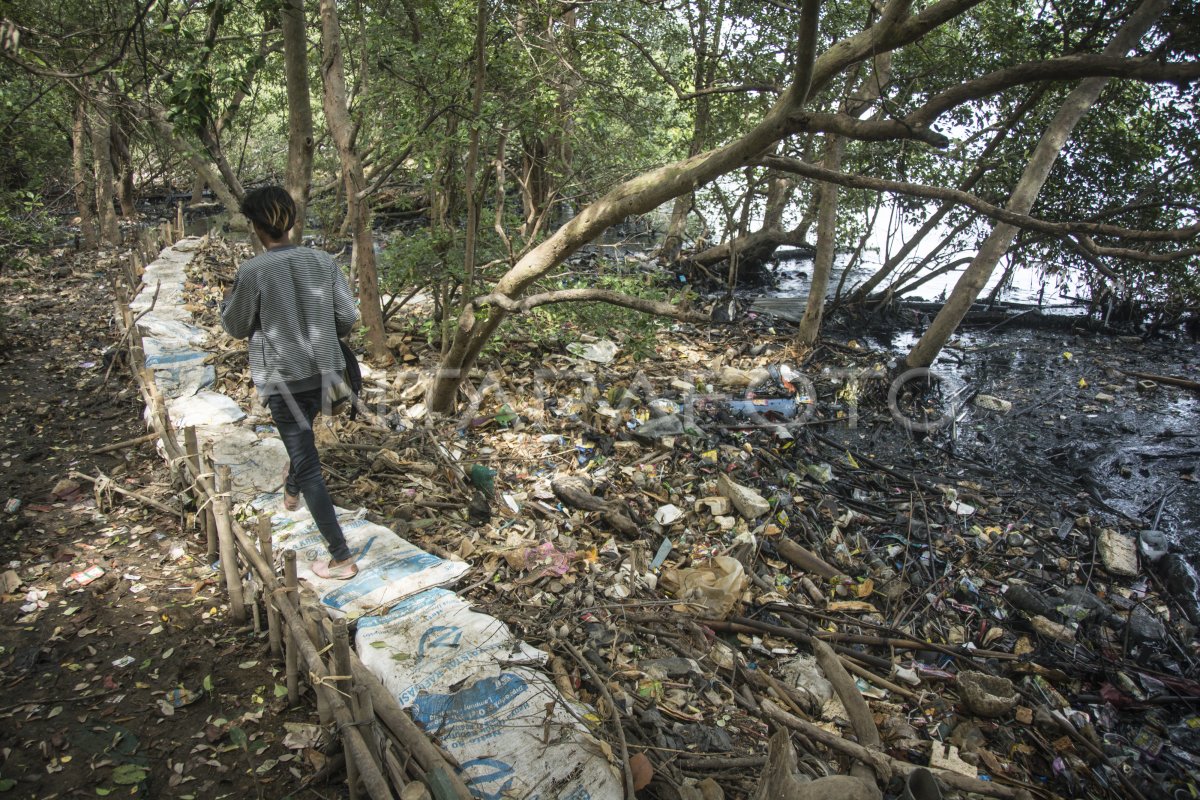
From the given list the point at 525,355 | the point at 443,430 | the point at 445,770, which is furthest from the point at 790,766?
the point at 525,355

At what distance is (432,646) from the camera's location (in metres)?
2.66

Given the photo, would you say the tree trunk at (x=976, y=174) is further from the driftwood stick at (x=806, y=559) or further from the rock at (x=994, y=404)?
the driftwood stick at (x=806, y=559)

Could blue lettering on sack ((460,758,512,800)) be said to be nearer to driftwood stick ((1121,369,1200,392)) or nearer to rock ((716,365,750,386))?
rock ((716,365,750,386))

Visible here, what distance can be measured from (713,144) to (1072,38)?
13.7ft

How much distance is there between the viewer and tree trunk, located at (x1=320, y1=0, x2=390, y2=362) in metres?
5.00

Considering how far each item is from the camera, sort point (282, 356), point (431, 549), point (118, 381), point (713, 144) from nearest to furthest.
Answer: point (282, 356)
point (431, 549)
point (118, 381)
point (713, 144)

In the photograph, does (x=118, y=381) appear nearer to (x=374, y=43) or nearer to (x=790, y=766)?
(x=374, y=43)

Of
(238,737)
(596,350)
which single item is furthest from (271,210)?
(596,350)

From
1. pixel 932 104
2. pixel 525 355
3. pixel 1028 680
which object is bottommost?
pixel 1028 680

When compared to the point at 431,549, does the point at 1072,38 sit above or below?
above

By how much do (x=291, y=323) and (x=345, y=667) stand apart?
55.9 inches

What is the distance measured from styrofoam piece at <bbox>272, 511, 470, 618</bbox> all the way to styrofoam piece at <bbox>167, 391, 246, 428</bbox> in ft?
5.64

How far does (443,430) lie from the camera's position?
17.3 feet

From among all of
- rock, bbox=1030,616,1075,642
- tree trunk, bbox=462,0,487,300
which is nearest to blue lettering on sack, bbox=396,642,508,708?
tree trunk, bbox=462,0,487,300
